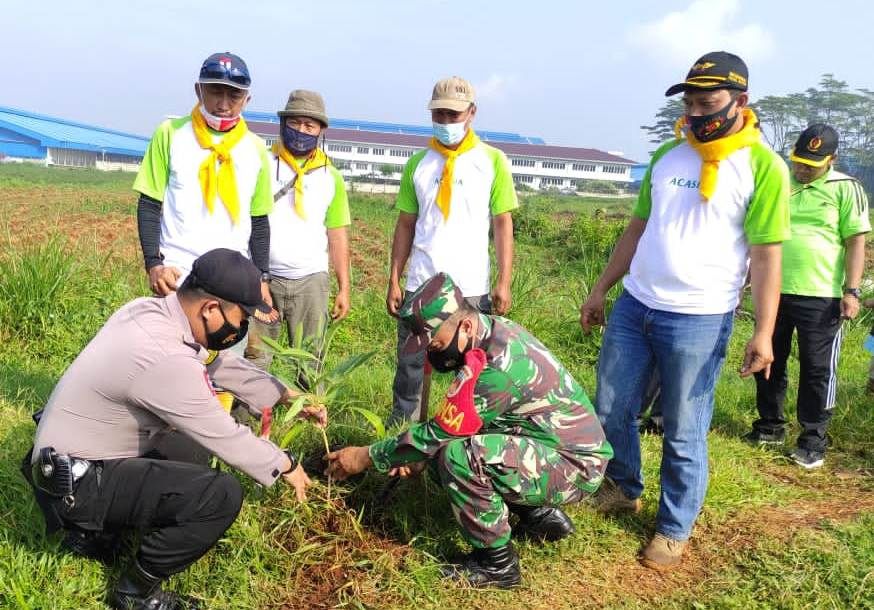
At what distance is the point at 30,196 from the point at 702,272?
21997 mm

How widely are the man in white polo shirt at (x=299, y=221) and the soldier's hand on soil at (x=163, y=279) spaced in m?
0.80

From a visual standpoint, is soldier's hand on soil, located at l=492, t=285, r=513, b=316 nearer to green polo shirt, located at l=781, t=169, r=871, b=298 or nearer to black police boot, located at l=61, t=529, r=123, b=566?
green polo shirt, located at l=781, t=169, r=871, b=298

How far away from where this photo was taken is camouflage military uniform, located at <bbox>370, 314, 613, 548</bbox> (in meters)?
2.74

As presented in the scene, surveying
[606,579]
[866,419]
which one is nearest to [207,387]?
[606,579]

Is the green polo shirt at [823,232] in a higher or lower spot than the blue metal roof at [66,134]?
lower

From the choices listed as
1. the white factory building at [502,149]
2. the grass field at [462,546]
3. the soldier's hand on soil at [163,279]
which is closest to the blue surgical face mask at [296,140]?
the soldier's hand on soil at [163,279]

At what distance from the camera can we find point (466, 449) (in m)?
2.79

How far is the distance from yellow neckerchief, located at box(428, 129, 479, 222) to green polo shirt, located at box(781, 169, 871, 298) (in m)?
2.00

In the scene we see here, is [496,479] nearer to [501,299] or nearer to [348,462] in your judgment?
[348,462]

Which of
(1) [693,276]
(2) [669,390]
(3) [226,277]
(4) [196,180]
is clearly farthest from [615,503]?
(4) [196,180]

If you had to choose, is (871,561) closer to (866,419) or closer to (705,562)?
(705,562)

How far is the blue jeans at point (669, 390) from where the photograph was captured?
2.97 m

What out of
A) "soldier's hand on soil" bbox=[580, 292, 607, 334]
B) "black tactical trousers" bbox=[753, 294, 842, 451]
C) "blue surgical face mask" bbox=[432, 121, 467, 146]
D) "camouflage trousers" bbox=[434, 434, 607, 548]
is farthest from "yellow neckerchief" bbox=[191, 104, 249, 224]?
"black tactical trousers" bbox=[753, 294, 842, 451]

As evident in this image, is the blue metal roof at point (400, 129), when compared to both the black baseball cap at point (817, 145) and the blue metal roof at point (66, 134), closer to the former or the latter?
the blue metal roof at point (66, 134)
